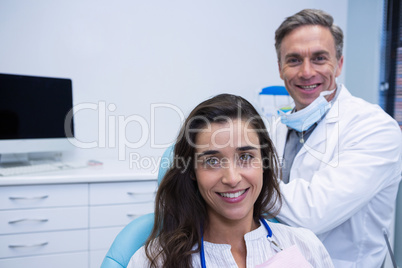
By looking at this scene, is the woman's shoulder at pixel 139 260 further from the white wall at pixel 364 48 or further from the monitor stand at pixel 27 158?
the white wall at pixel 364 48

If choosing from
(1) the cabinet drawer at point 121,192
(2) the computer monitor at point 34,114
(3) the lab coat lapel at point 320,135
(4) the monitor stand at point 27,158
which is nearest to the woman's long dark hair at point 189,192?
(3) the lab coat lapel at point 320,135

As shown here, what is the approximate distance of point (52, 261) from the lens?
1829 mm

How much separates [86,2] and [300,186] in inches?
80.2

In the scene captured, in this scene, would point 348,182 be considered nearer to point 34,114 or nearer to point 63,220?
point 63,220

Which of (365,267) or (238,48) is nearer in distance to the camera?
(365,267)

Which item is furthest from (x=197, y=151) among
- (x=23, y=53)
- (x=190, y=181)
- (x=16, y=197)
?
(x=23, y=53)

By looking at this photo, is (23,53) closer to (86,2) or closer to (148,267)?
(86,2)

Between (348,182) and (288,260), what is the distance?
33 centimetres

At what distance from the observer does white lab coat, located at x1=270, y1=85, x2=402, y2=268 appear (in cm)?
103

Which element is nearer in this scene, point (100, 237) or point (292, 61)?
point (292, 61)

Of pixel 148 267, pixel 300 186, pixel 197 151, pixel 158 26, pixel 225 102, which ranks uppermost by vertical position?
pixel 158 26

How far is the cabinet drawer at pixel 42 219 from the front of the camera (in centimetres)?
176

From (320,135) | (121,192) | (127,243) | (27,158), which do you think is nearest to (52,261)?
(121,192)

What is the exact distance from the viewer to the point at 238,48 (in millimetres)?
2666
